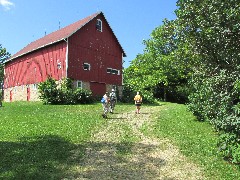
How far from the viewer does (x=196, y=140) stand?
17094mm

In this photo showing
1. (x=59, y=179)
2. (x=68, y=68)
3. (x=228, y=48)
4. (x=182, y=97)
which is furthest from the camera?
(x=182, y=97)

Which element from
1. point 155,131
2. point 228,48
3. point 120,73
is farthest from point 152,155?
point 120,73

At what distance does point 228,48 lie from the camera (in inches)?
662

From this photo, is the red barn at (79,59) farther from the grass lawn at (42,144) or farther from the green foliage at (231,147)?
the green foliage at (231,147)

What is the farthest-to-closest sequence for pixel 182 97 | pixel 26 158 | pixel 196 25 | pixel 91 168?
1. pixel 182 97
2. pixel 196 25
3. pixel 26 158
4. pixel 91 168

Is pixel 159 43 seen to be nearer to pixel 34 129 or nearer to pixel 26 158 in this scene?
pixel 34 129

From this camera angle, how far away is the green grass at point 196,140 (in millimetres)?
13115

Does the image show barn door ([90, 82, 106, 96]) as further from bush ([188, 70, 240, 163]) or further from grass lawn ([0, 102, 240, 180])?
bush ([188, 70, 240, 163])

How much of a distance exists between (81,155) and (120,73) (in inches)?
1137

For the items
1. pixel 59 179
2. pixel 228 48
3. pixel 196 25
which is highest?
pixel 196 25

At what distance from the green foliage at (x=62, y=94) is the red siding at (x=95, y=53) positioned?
2.21 meters

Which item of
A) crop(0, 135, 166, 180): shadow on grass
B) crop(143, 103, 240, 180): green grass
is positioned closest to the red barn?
crop(143, 103, 240, 180): green grass

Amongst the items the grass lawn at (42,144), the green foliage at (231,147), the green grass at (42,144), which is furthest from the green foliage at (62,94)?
the green foliage at (231,147)

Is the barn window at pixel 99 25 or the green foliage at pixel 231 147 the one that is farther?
the barn window at pixel 99 25
